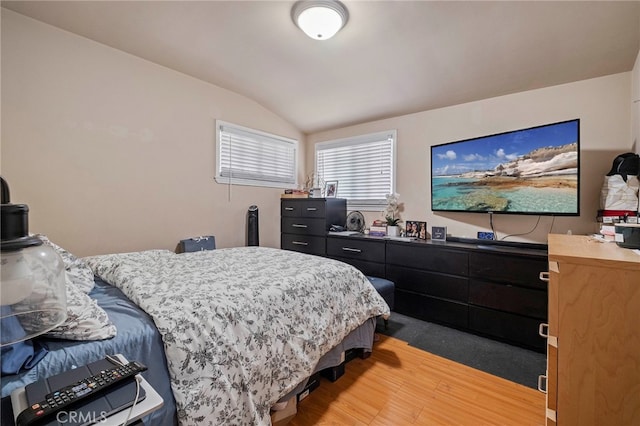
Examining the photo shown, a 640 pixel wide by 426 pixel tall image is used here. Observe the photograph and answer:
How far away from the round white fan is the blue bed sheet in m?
2.83

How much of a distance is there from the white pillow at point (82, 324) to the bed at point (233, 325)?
36mm

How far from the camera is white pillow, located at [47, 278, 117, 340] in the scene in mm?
955

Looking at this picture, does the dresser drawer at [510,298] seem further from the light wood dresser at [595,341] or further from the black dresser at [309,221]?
the black dresser at [309,221]

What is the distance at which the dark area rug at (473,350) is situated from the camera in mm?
1979

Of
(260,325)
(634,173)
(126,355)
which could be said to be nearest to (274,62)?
(260,325)

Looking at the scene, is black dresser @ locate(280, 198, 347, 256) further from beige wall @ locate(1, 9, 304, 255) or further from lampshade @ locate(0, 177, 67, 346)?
lampshade @ locate(0, 177, 67, 346)

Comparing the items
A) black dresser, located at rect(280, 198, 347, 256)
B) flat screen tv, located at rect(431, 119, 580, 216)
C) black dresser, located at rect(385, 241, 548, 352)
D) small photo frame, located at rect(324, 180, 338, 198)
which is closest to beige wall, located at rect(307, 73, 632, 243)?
flat screen tv, located at rect(431, 119, 580, 216)

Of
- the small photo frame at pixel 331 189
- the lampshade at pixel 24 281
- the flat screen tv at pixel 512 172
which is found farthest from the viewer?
the small photo frame at pixel 331 189

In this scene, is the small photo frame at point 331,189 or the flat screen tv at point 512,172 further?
the small photo frame at point 331,189

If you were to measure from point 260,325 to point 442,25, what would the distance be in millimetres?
2393

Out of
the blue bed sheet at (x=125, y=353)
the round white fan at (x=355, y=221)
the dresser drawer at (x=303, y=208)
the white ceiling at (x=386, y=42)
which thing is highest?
the white ceiling at (x=386, y=42)

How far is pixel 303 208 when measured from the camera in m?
3.72

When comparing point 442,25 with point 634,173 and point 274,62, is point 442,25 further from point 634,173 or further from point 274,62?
point 634,173

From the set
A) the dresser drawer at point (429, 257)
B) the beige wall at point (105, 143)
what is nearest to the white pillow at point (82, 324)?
the beige wall at point (105, 143)
